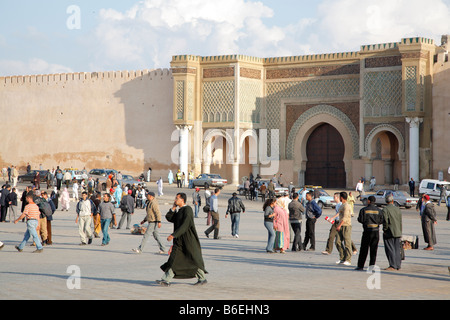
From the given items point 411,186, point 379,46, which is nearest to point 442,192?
point 411,186

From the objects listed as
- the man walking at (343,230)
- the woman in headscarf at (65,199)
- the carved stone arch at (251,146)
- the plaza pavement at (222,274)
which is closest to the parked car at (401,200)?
the carved stone arch at (251,146)

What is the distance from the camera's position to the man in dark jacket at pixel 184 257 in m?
9.25

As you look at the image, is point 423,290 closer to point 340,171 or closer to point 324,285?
point 324,285

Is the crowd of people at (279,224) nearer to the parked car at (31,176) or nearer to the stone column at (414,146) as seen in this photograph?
the stone column at (414,146)

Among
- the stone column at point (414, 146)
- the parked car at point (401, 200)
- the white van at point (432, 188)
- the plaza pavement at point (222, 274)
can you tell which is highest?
the stone column at point (414, 146)

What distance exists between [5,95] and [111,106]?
706cm

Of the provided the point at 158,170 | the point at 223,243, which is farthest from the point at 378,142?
the point at 223,243

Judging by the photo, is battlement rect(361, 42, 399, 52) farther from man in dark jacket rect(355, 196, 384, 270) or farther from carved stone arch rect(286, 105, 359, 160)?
man in dark jacket rect(355, 196, 384, 270)

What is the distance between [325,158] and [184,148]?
21.3 feet

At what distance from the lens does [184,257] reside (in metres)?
9.33

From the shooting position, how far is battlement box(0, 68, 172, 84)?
37844mm

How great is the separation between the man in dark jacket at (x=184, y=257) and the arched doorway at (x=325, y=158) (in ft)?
84.8

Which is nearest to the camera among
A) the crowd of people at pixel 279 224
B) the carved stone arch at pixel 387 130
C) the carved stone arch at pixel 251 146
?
the crowd of people at pixel 279 224

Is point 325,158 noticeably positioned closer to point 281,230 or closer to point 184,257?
point 281,230
